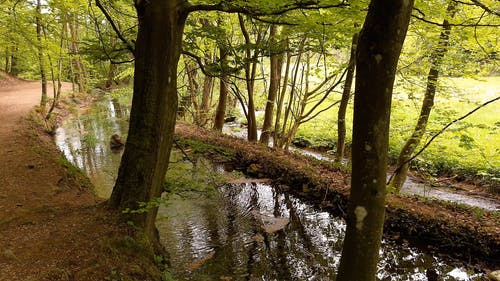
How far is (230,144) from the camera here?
11734 millimetres

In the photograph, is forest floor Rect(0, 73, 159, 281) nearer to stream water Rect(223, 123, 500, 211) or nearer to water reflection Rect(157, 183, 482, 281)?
water reflection Rect(157, 183, 482, 281)

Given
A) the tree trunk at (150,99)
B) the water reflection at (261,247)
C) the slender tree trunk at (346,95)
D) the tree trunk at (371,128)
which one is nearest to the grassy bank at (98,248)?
the tree trunk at (150,99)

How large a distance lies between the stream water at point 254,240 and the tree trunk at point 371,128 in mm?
2496

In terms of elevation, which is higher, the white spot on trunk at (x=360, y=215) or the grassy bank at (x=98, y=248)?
the white spot on trunk at (x=360, y=215)

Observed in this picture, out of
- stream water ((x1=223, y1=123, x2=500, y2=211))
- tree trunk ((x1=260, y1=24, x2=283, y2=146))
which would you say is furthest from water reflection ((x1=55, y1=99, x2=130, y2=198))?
stream water ((x1=223, y1=123, x2=500, y2=211))

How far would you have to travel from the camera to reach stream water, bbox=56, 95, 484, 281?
5539 millimetres

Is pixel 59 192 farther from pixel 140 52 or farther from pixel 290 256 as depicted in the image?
pixel 290 256

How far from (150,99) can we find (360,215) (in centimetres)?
315

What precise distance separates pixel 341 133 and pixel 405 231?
4255 millimetres

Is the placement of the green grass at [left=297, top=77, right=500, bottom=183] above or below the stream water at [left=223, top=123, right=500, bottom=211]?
above

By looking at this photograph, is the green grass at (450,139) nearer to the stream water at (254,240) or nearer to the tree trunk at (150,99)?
the stream water at (254,240)

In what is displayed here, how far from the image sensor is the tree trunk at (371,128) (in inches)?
90.9

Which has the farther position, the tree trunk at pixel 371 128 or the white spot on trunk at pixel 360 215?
the white spot on trunk at pixel 360 215

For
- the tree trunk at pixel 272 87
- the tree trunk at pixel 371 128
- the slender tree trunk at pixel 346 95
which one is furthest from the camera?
the tree trunk at pixel 272 87
